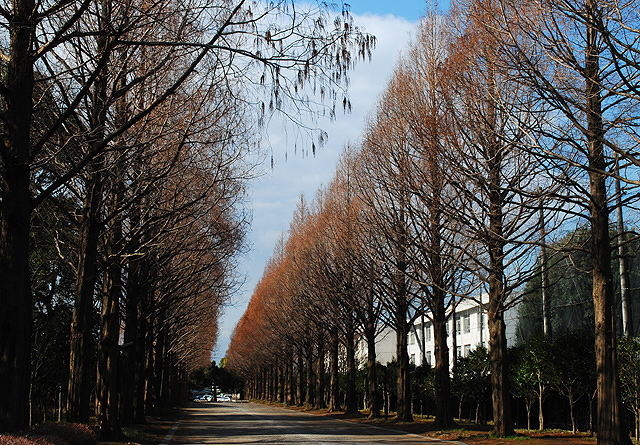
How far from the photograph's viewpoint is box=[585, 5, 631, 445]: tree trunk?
1353 centimetres

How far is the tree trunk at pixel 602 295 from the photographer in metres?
13.5

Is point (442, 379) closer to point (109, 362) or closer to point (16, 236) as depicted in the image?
point (109, 362)

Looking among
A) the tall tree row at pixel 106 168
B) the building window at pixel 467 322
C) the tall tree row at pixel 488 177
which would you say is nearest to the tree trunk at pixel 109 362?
the tall tree row at pixel 106 168

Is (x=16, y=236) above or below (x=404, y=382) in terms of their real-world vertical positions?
above

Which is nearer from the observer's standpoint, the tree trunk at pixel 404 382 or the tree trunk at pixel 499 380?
the tree trunk at pixel 499 380

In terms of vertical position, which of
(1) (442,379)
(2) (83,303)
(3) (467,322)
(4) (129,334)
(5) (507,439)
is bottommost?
(5) (507,439)

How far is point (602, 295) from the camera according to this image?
14258mm

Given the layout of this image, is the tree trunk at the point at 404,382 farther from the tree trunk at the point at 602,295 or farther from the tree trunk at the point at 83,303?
the tree trunk at the point at 83,303

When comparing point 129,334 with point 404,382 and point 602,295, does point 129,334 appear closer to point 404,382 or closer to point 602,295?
point 404,382

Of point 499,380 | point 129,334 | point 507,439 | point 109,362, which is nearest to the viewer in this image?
point 109,362

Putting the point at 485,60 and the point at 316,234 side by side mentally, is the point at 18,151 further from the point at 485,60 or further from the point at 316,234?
the point at 316,234

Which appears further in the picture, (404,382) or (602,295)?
(404,382)

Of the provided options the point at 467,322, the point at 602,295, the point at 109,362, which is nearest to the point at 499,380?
the point at 602,295

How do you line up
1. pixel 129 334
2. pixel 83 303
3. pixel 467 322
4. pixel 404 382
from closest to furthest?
pixel 83 303 → pixel 129 334 → pixel 404 382 → pixel 467 322
